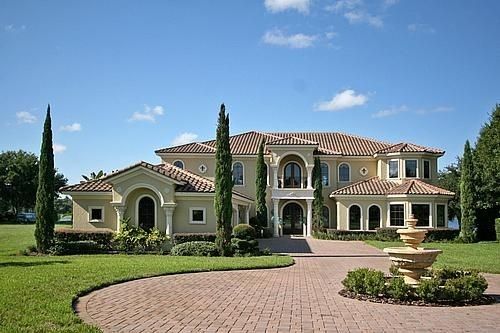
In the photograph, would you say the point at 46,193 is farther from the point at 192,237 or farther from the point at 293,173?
the point at 293,173

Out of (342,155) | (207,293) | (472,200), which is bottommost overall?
(207,293)

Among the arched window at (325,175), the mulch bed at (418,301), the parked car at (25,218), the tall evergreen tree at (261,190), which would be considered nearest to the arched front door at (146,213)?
the tall evergreen tree at (261,190)

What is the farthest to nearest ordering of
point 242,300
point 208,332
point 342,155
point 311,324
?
point 342,155 < point 242,300 < point 311,324 < point 208,332


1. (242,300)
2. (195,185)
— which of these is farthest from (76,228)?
(242,300)

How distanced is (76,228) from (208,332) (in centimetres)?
2325

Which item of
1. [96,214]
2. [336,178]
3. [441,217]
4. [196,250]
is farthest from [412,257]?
[336,178]

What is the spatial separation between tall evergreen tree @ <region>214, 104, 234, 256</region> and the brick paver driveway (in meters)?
9.38

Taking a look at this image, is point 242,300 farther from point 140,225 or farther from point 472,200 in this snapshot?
point 472,200

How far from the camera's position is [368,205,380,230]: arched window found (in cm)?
4303

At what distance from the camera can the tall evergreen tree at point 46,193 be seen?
1046 inches

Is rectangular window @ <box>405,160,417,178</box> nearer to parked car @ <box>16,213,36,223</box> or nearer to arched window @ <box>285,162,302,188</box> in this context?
arched window @ <box>285,162,302,188</box>

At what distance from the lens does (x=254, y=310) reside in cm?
1123

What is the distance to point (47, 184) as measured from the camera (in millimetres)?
27297

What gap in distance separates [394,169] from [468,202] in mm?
6718
